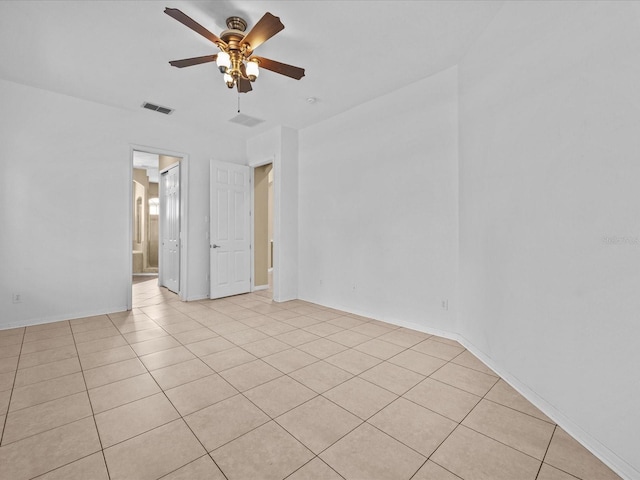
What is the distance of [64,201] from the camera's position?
13.3 feet

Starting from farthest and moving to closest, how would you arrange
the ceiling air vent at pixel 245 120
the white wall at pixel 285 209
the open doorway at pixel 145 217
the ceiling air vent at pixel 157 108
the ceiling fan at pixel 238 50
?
the open doorway at pixel 145 217
the white wall at pixel 285 209
the ceiling air vent at pixel 245 120
the ceiling air vent at pixel 157 108
the ceiling fan at pixel 238 50

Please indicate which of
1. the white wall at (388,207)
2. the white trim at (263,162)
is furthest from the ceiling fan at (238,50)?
the white trim at (263,162)

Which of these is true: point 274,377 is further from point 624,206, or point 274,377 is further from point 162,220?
point 162,220

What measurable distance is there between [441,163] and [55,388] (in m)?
4.14

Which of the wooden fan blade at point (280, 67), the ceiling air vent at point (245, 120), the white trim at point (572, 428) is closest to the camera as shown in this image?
the white trim at point (572, 428)

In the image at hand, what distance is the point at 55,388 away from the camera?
2293 millimetres

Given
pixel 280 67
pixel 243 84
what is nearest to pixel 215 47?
pixel 243 84

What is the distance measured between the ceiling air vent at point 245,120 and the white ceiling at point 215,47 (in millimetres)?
428

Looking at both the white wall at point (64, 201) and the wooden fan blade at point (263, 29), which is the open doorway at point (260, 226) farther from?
the wooden fan blade at point (263, 29)

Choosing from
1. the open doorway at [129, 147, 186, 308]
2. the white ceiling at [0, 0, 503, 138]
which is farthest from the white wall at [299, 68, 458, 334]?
the open doorway at [129, 147, 186, 308]

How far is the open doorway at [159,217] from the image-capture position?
5.45 meters

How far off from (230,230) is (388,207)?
9.95ft

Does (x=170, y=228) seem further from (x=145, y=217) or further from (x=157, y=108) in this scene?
(x=145, y=217)

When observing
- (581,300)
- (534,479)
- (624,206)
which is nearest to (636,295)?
(581,300)
